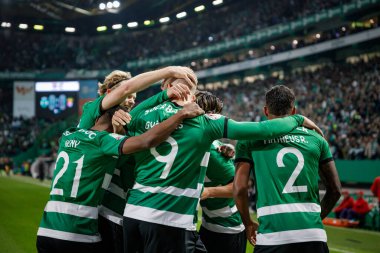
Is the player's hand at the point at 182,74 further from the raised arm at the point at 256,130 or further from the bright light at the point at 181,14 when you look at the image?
the bright light at the point at 181,14

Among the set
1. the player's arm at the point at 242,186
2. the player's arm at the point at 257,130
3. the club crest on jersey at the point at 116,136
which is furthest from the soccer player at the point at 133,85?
the player's arm at the point at 242,186

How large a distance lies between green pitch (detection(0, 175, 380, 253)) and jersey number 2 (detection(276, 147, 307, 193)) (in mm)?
5872

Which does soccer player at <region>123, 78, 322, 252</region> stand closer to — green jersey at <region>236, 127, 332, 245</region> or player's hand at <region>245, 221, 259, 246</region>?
green jersey at <region>236, 127, 332, 245</region>

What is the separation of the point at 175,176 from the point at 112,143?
1.73 ft

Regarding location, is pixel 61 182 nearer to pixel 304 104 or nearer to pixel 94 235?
pixel 94 235

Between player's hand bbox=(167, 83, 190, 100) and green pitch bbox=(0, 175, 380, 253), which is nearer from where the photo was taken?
player's hand bbox=(167, 83, 190, 100)

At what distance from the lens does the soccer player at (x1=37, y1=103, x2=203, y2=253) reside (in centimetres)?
379

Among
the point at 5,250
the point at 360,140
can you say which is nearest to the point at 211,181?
the point at 5,250

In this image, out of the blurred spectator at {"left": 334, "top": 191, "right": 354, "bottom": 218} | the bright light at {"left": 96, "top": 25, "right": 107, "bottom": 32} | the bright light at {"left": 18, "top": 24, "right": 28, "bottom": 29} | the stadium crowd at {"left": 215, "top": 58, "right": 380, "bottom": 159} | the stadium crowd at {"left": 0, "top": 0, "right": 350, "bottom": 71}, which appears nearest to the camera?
the blurred spectator at {"left": 334, "top": 191, "right": 354, "bottom": 218}

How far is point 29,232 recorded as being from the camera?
1051 cm

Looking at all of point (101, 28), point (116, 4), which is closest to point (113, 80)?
point (116, 4)

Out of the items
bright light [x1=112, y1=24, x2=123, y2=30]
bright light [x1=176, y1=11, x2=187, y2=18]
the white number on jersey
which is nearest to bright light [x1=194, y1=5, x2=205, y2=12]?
bright light [x1=176, y1=11, x2=187, y2=18]

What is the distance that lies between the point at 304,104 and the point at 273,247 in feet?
80.1

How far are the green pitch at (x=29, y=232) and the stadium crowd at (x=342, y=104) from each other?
6.73m
